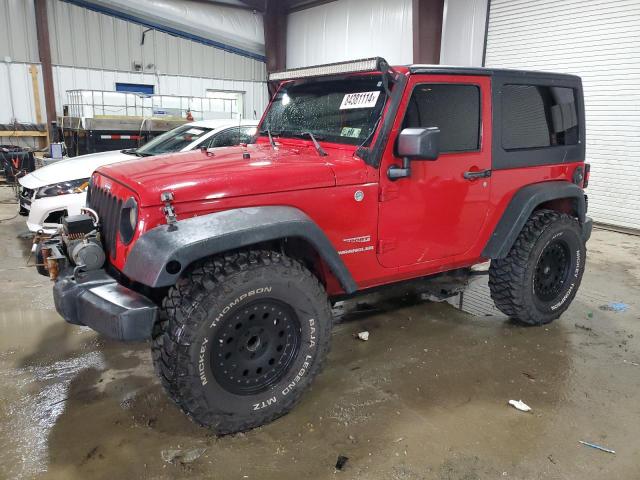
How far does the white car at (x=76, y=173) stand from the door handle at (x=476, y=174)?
8.54ft

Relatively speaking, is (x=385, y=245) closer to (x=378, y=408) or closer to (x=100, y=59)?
(x=378, y=408)

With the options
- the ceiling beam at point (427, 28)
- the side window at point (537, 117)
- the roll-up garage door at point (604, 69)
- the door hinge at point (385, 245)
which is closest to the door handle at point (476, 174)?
the side window at point (537, 117)

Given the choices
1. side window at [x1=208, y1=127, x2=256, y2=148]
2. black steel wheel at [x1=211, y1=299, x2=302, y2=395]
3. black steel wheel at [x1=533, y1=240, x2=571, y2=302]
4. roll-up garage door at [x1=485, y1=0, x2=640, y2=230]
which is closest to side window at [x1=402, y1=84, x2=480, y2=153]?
black steel wheel at [x1=533, y1=240, x2=571, y2=302]

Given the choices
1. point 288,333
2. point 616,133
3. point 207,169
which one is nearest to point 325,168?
point 207,169

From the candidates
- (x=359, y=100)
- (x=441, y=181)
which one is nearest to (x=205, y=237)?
(x=359, y=100)

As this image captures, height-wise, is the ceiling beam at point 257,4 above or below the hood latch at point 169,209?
above

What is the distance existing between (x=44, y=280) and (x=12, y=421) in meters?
2.51

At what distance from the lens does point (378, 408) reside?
2.80 meters

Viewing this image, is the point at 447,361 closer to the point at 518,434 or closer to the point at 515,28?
the point at 518,434

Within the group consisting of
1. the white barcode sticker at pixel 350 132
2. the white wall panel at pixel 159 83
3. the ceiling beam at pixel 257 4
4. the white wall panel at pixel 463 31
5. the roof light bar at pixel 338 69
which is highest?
the ceiling beam at pixel 257 4

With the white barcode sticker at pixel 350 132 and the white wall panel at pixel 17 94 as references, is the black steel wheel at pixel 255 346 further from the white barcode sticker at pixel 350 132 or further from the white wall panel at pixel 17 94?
the white wall panel at pixel 17 94

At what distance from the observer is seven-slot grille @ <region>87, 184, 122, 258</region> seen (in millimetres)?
2637

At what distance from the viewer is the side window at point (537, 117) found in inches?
135

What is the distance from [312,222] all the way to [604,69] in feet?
25.6
